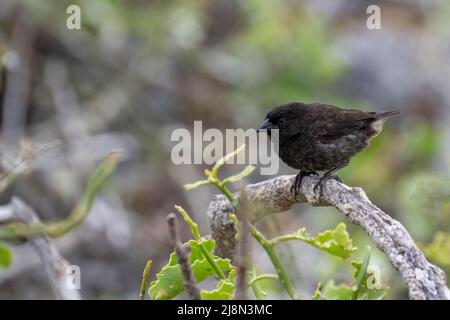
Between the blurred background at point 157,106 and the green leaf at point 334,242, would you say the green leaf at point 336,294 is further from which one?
the blurred background at point 157,106

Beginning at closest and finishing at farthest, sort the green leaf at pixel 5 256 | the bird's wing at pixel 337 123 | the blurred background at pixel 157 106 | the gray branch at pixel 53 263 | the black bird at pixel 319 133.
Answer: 1. the gray branch at pixel 53 263
2. the green leaf at pixel 5 256
3. the black bird at pixel 319 133
4. the bird's wing at pixel 337 123
5. the blurred background at pixel 157 106

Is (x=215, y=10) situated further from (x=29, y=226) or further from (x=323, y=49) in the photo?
(x=29, y=226)

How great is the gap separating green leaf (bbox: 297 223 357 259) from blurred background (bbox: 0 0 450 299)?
3.31 metres

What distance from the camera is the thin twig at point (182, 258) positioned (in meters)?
1.47

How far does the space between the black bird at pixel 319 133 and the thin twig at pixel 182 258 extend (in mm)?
2521

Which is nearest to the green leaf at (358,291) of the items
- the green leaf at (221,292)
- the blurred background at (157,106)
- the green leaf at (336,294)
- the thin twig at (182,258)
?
the green leaf at (336,294)

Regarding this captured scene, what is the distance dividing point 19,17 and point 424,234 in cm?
433

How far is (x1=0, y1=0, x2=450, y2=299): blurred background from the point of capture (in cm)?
630

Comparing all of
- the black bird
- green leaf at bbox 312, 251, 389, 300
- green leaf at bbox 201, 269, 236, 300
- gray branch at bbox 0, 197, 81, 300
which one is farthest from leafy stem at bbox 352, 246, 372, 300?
the black bird

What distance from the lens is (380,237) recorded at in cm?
193

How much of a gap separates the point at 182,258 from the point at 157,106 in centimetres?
643

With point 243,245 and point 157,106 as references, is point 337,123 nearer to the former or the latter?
point 243,245

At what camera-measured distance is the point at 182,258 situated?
5.06 ft
